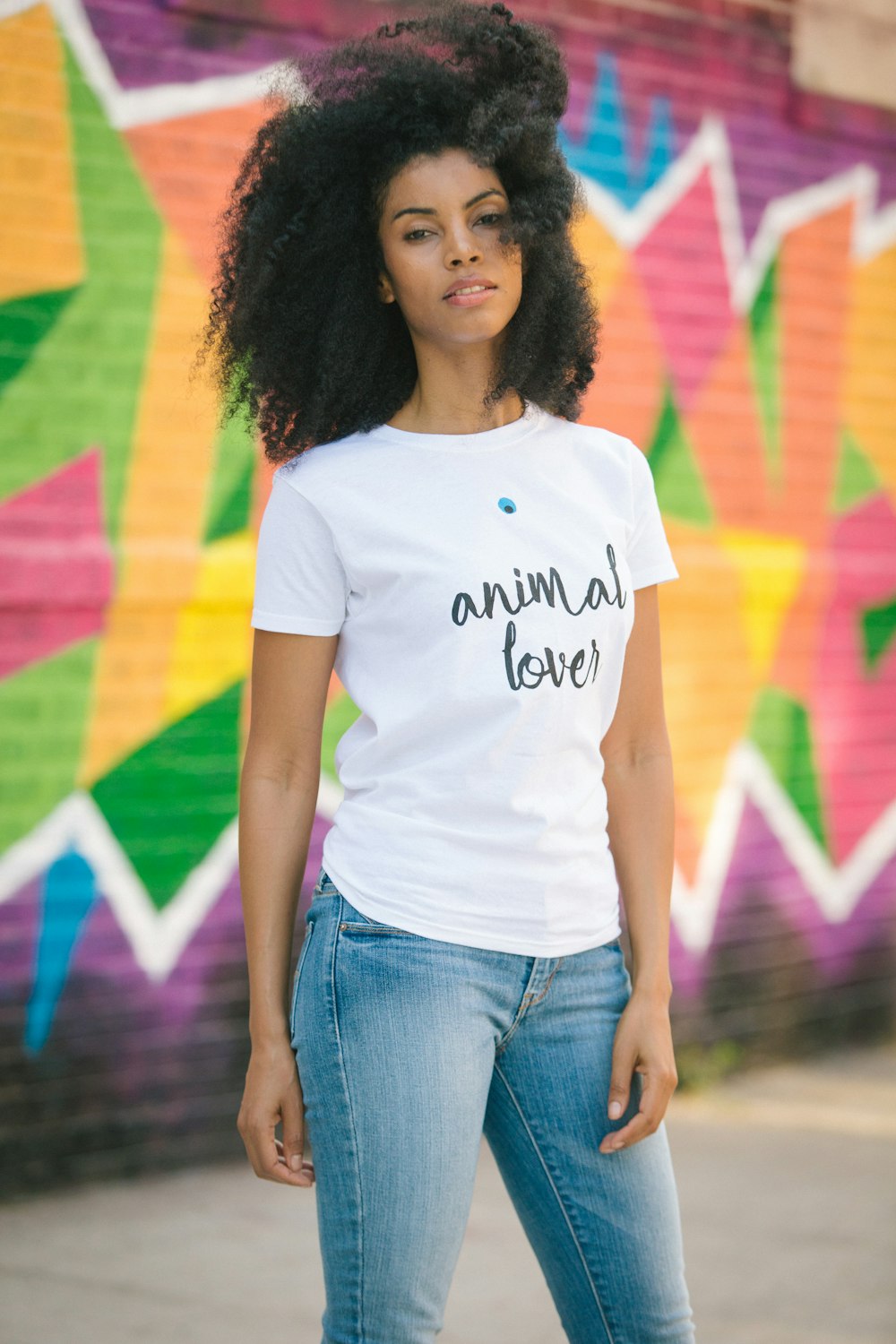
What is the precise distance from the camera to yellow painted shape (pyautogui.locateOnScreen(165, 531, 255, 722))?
431 cm

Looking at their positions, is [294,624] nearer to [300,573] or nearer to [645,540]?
[300,573]

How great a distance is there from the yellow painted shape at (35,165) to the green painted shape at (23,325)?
2 centimetres

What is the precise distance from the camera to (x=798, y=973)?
18.9ft

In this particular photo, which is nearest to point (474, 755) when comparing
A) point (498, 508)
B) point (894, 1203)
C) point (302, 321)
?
point (498, 508)

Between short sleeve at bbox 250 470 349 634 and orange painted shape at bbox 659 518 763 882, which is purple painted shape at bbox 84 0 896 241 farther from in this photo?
short sleeve at bbox 250 470 349 634

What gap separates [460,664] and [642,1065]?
57cm

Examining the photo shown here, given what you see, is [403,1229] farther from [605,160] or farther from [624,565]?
[605,160]

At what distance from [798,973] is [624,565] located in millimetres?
3953

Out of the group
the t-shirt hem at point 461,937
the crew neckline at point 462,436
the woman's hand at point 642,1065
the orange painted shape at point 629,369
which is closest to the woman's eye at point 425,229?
the crew neckline at point 462,436

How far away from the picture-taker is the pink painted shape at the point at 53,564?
3982 millimetres

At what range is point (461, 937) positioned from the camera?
75.8 inches

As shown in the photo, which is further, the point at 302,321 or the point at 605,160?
the point at 605,160

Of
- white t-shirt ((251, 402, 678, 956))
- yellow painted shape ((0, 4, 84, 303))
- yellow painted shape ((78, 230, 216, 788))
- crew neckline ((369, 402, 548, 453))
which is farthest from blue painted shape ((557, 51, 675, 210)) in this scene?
white t-shirt ((251, 402, 678, 956))

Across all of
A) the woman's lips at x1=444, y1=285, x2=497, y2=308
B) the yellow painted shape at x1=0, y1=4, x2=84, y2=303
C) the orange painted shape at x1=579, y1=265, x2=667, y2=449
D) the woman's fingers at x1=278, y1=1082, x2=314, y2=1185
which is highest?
the yellow painted shape at x1=0, y1=4, x2=84, y2=303
